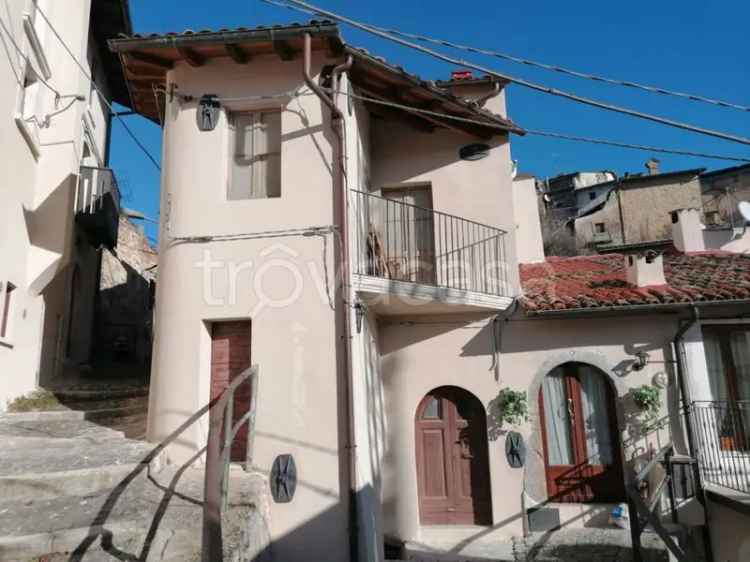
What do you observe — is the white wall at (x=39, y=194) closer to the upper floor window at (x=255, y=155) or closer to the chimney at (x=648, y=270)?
the upper floor window at (x=255, y=155)

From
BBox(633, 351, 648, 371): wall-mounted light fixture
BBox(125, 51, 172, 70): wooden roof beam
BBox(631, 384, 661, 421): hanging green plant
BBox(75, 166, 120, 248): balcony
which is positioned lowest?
BBox(631, 384, 661, 421): hanging green plant

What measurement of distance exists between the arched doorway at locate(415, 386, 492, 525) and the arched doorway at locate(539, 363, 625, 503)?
106cm

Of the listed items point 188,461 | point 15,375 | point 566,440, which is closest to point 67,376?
point 15,375

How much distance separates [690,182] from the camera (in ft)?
92.1

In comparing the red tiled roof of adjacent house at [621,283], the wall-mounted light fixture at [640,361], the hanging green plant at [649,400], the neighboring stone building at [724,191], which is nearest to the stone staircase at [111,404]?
the red tiled roof of adjacent house at [621,283]

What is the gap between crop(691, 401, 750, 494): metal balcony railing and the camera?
817 centimetres

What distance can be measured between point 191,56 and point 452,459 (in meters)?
7.48

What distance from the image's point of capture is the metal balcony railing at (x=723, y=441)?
8172 mm

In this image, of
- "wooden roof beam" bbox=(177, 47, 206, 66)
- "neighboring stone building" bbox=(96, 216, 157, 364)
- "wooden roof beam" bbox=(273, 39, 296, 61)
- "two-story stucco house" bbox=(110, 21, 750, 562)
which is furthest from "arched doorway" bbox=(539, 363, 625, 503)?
"neighboring stone building" bbox=(96, 216, 157, 364)

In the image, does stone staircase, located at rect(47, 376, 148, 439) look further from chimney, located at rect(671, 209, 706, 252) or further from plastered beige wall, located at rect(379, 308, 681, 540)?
chimney, located at rect(671, 209, 706, 252)

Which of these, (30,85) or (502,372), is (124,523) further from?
(30,85)

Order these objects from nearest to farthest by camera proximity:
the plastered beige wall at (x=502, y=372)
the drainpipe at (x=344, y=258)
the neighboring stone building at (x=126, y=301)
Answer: the drainpipe at (x=344, y=258) < the plastered beige wall at (x=502, y=372) < the neighboring stone building at (x=126, y=301)

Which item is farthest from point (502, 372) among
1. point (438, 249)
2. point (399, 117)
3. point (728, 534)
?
point (399, 117)

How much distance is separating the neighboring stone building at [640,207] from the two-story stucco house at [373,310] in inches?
766
